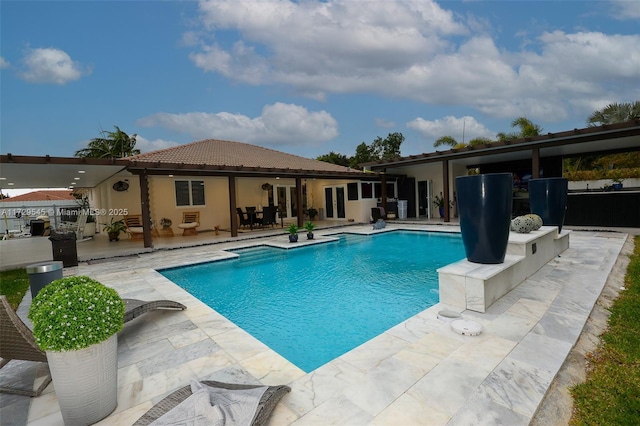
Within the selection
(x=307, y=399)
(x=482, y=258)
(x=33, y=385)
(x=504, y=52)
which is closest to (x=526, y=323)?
(x=482, y=258)

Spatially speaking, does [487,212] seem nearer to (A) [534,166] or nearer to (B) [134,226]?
(A) [534,166]

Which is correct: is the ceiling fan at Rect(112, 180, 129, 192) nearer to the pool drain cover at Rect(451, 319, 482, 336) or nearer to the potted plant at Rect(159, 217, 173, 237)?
the potted plant at Rect(159, 217, 173, 237)

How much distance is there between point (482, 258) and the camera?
177 inches

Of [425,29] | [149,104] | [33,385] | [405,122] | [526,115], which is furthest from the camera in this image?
[405,122]

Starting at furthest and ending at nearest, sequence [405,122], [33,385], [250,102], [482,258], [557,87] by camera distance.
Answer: [405,122]
[250,102]
[557,87]
[482,258]
[33,385]

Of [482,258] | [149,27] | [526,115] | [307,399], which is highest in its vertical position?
[149,27]

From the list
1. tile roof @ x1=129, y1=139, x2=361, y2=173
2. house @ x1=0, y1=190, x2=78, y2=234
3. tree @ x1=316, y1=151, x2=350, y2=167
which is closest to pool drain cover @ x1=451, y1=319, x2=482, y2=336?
tile roof @ x1=129, y1=139, x2=361, y2=173

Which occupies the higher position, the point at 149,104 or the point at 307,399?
the point at 149,104

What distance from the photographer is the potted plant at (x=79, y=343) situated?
196 centimetres

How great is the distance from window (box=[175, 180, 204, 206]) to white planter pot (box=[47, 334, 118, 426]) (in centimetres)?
1334

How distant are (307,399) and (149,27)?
17.3 metres

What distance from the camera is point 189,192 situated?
14.7 metres

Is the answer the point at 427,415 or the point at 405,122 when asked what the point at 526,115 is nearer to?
the point at 405,122

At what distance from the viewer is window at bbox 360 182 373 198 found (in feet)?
54.9
